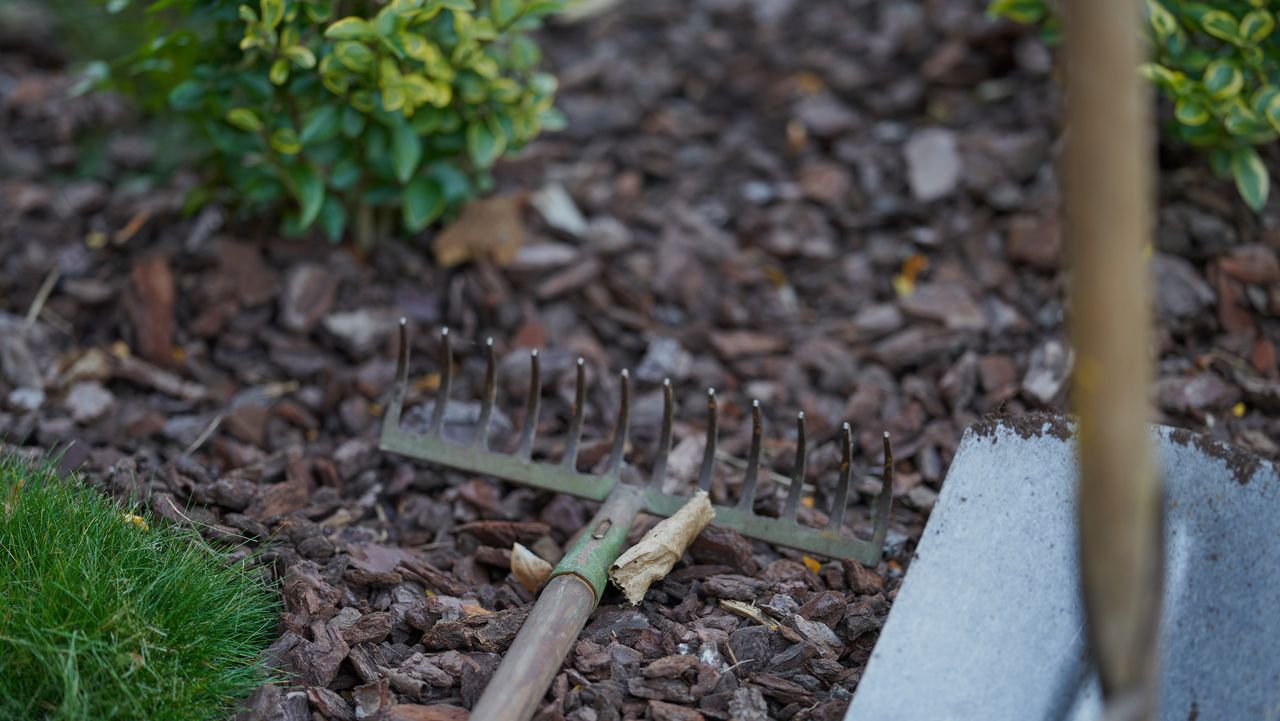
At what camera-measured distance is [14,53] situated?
4449mm

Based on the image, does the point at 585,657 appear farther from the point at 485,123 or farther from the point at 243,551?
the point at 485,123

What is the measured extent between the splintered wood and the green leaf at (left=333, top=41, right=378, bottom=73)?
1.33 meters

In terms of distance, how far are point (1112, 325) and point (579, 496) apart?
1.41 m

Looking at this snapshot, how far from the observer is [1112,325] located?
4.86ft

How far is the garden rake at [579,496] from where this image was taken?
2.01 m

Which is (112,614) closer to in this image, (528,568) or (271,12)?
(528,568)

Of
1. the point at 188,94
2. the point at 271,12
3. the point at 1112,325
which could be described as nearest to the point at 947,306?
the point at 1112,325

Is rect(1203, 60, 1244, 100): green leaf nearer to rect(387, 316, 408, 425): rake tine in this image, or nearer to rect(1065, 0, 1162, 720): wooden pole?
rect(1065, 0, 1162, 720): wooden pole

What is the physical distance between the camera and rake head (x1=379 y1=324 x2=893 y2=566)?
2.45 meters

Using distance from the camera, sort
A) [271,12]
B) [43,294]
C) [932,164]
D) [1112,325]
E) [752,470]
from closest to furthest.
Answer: [1112,325]
[752,470]
[271,12]
[43,294]
[932,164]

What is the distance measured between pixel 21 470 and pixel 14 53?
2.91 metres

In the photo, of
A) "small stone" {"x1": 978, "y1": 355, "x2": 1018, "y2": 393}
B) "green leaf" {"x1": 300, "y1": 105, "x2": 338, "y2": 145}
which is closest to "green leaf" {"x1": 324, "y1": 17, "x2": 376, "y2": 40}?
"green leaf" {"x1": 300, "y1": 105, "x2": 338, "y2": 145}

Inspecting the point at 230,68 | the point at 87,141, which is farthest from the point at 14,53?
the point at 230,68

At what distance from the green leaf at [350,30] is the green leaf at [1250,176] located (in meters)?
2.28
